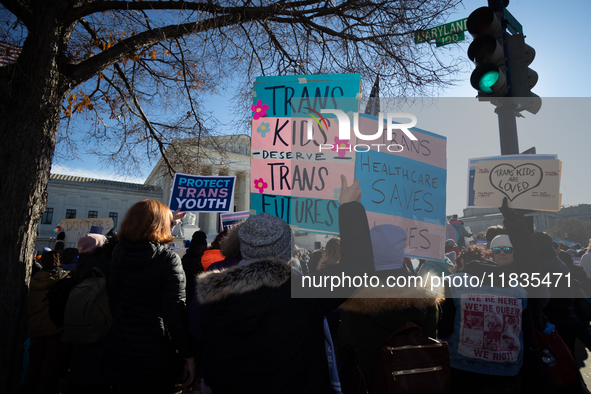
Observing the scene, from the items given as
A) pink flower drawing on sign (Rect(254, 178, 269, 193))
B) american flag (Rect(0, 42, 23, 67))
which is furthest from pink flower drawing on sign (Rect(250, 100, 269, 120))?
american flag (Rect(0, 42, 23, 67))

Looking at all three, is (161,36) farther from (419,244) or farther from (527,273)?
(527,273)

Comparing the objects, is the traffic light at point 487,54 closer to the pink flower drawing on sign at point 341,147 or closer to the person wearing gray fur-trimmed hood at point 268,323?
the pink flower drawing on sign at point 341,147

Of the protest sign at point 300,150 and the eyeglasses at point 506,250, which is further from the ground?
the protest sign at point 300,150

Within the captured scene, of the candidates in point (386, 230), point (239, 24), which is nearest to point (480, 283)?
point (386, 230)

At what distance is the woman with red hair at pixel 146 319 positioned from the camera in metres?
1.90

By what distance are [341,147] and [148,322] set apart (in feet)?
6.02

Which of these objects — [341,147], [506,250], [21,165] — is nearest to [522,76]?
[506,250]

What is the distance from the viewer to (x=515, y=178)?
242 centimetres

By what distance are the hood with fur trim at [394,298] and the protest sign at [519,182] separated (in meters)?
1.21

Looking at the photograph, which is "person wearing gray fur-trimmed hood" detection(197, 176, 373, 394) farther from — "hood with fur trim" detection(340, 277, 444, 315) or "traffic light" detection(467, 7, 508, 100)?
"traffic light" detection(467, 7, 508, 100)

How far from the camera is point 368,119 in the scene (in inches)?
111

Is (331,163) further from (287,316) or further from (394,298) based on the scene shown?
(287,316)

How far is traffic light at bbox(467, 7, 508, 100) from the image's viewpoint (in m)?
2.38

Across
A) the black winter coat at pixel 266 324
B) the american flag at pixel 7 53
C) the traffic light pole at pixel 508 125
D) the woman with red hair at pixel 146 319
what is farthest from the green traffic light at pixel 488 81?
the american flag at pixel 7 53
